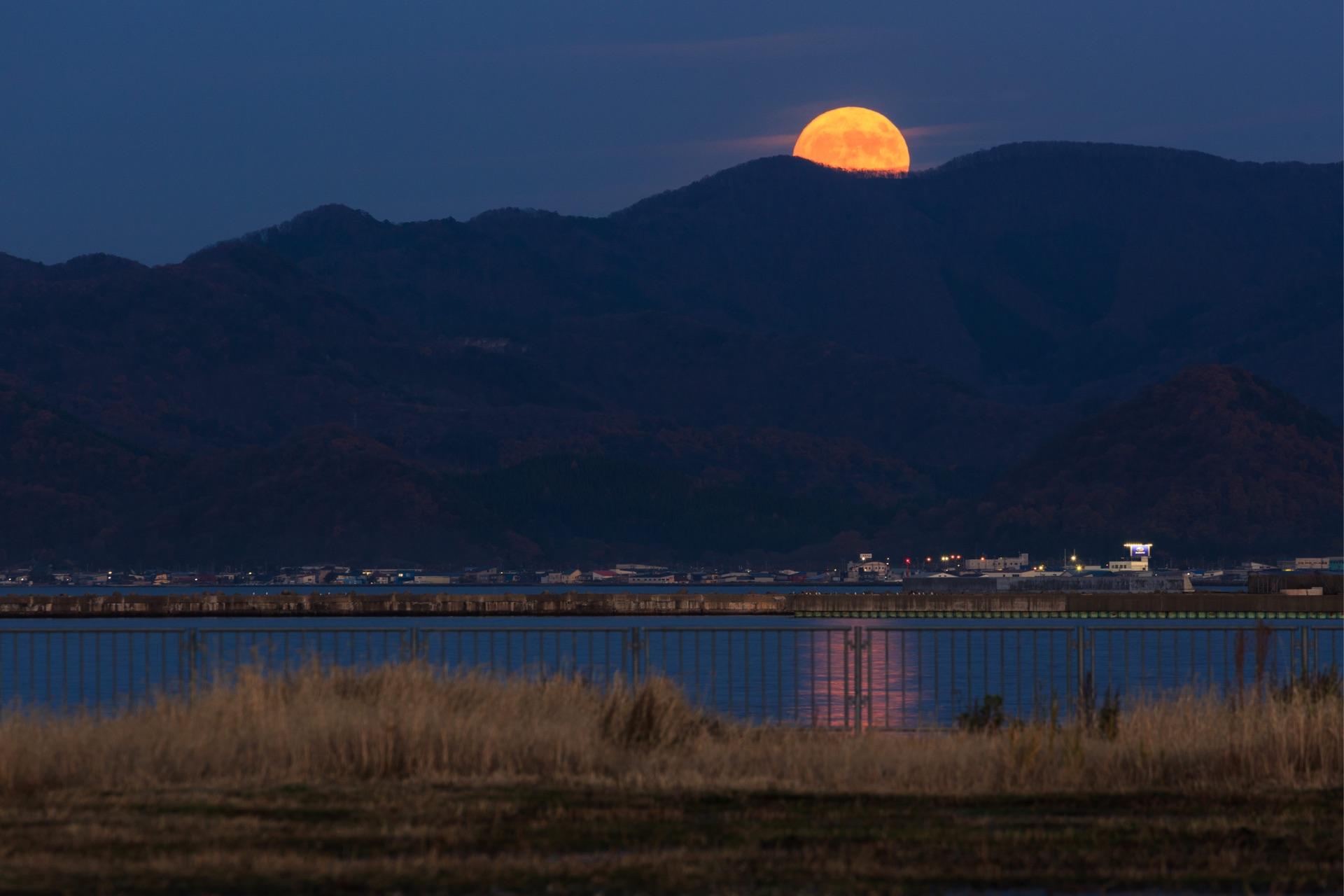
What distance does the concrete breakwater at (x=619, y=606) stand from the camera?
12538 centimetres

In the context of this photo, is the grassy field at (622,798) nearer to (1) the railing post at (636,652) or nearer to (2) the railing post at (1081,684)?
(2) the railing post at (1081,684)

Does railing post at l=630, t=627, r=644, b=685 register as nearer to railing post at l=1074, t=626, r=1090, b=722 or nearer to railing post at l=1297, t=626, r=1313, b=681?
railing post at l=1074, t=626, r=1090, b=722

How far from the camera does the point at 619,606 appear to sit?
5226 inches

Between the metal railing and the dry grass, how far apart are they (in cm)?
86

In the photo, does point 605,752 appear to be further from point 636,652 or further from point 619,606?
point 619,606

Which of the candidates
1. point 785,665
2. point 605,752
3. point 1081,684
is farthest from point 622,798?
point 785,665

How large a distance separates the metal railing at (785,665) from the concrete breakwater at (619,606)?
133 inches

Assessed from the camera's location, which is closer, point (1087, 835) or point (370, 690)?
point (1087, 835)

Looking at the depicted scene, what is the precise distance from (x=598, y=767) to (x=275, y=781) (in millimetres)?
2967

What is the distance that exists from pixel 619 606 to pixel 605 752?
374ft

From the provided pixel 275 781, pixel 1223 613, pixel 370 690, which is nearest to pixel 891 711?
pixel 370 690

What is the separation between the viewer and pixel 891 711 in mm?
50625

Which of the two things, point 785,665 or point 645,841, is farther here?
point 785,665

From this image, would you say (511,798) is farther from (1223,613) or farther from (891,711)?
(1223,613)
